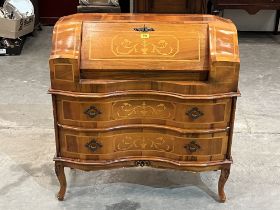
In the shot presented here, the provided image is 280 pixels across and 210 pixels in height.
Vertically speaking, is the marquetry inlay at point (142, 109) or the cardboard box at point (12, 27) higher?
the marquetry inlay at point (142, 109)

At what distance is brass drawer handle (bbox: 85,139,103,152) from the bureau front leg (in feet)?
0.73

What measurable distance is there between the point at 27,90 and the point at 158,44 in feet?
7.34

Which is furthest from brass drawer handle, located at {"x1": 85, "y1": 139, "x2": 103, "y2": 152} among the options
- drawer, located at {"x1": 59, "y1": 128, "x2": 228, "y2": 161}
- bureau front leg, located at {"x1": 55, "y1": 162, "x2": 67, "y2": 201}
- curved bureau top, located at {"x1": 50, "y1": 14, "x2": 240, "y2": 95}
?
curved bureau top, located at {"x1": 50, "y1": 14, "x2": 240, "y2": 95}

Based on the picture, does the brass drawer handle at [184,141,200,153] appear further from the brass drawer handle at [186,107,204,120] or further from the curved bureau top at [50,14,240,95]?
the curved bureau top at [50,14,240,95]

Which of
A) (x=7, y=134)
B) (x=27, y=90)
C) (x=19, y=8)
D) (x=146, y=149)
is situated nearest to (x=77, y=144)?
(x=146, y=149)

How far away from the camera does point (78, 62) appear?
227 centimetres

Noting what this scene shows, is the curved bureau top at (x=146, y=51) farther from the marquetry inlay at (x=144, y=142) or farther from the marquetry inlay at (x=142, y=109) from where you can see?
the marquetry inlay at (x=144, y=142)

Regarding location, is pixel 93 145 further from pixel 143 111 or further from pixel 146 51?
pixel 146 51

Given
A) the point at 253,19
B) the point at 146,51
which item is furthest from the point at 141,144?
the point at 253,19

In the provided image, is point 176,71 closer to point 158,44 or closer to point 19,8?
point 158,44

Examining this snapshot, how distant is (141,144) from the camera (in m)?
2.50

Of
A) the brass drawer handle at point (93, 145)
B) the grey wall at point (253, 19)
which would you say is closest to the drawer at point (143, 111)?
the brass drawer handle at point (93, 145)

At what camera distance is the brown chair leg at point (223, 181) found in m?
2.56

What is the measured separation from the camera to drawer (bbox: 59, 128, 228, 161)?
96.1 inches
